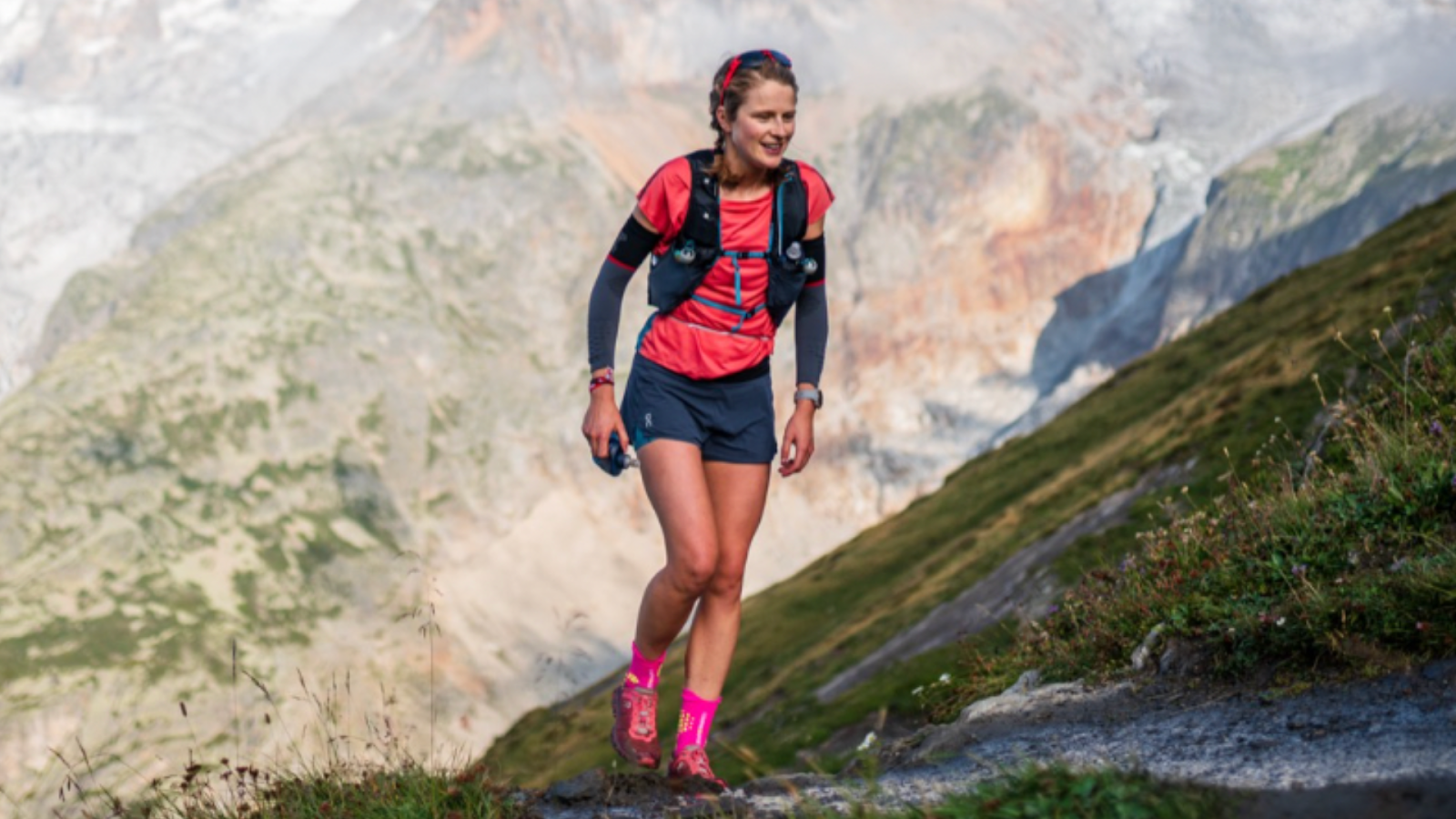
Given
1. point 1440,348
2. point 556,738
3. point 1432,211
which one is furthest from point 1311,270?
point 1440,348

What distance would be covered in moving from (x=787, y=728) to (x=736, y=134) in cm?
4070

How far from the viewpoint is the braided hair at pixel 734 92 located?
7.29 m

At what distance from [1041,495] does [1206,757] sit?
56992mm

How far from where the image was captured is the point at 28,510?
188m

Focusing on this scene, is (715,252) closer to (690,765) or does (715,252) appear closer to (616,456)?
(616,456)

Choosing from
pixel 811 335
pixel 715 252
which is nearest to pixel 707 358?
pixel 715 252

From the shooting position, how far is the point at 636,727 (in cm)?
795

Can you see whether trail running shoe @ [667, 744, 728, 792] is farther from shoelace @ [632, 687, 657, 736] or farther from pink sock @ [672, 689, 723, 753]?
shoelace @ [632, 687, 657, 736]

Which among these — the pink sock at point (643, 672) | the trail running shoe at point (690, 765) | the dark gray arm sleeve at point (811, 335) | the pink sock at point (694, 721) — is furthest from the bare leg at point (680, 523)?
the dark gray arm sleeve at point (811, 335)

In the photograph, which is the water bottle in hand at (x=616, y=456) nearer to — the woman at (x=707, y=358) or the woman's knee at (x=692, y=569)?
the woman at (x=707, y=358)

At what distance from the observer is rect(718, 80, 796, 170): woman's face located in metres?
7.25

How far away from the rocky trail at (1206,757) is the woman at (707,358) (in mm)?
971

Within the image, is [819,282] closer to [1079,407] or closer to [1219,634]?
[1219,634]

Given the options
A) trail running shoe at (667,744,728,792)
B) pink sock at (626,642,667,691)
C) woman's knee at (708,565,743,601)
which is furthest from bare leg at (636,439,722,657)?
trail running shoe at (667,744,728,792)
